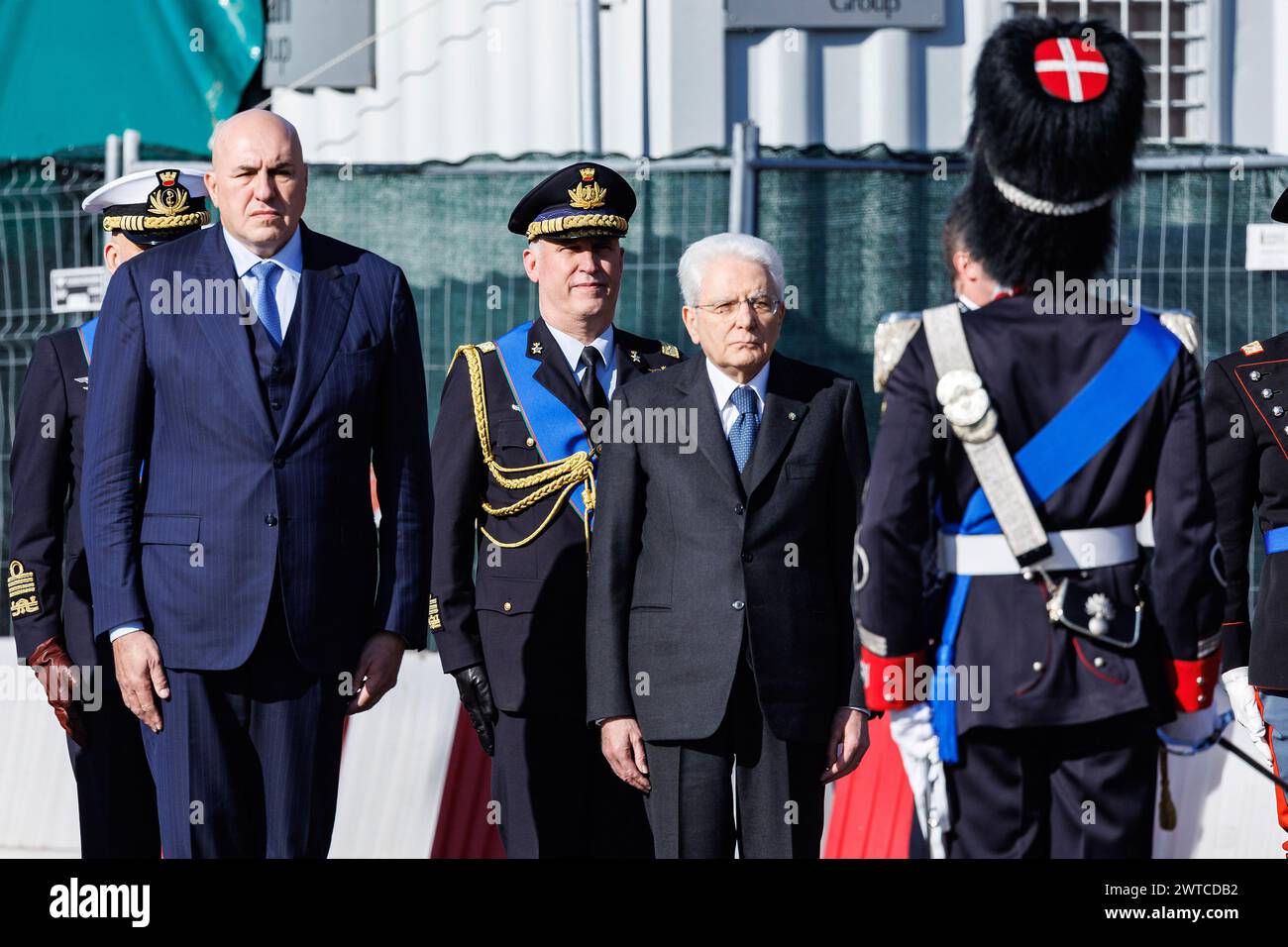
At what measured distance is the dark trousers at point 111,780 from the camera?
5906mm

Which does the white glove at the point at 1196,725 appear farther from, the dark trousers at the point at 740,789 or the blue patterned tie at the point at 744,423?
the blue patterned tie at the point at 744,423

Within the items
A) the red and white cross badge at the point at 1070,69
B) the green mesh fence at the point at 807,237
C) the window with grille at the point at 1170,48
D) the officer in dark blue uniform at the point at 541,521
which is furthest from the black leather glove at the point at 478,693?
the window with grille at the point at 1170,48

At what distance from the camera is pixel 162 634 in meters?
4.75

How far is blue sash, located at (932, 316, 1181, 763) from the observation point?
407 centimetres

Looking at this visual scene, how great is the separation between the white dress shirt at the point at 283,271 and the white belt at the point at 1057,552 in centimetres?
166

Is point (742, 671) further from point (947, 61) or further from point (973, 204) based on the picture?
point (947, 61)

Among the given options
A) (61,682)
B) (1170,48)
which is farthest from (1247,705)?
(1170,48)

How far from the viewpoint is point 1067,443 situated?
4070mm

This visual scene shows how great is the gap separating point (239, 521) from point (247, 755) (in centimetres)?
52

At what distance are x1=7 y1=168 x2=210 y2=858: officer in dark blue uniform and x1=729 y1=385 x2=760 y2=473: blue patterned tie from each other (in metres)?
1.91

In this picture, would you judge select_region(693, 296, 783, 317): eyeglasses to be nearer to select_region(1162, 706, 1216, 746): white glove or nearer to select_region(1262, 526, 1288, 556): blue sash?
select_region(1162, 706, 1216, 746): white glove
